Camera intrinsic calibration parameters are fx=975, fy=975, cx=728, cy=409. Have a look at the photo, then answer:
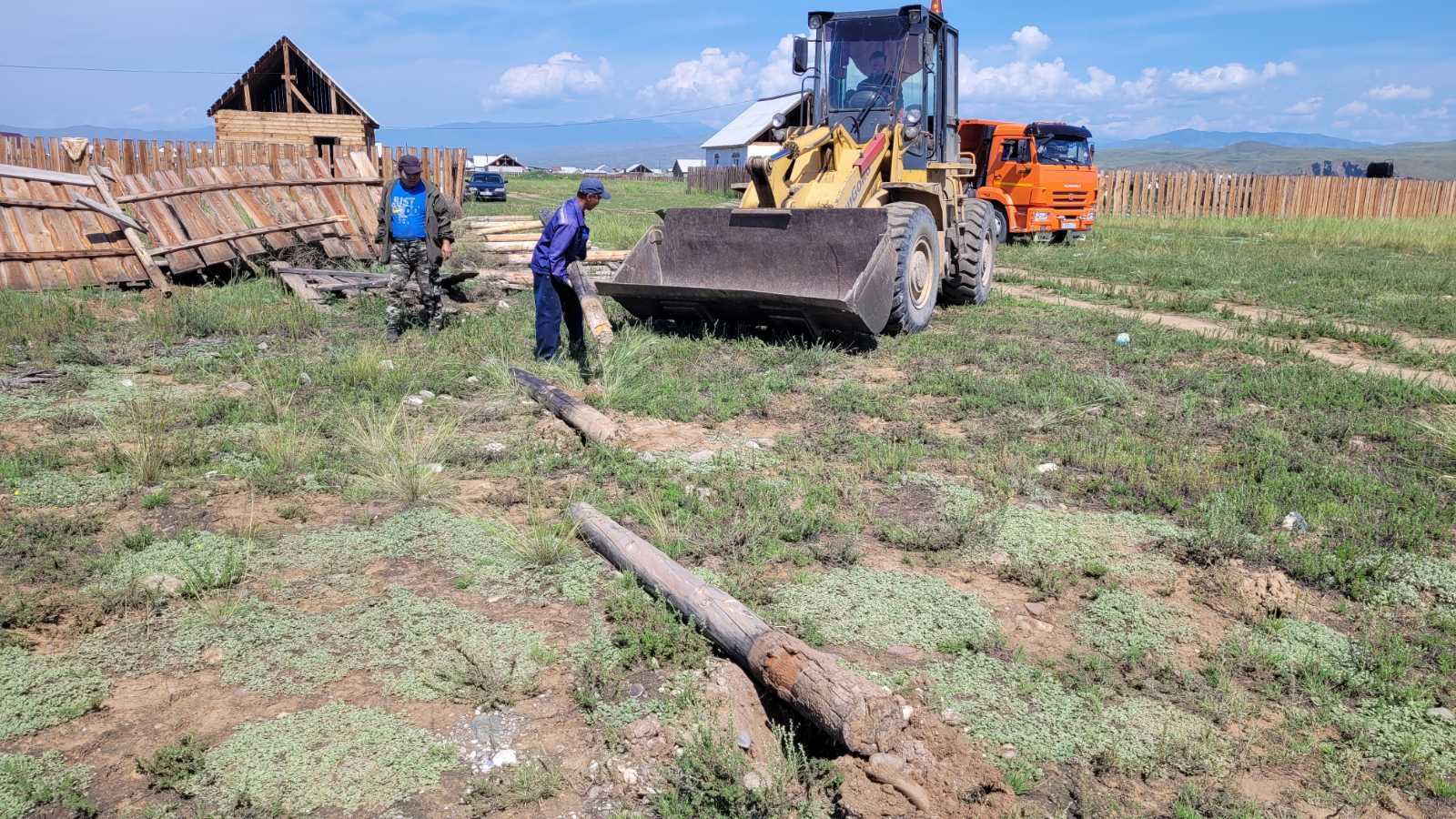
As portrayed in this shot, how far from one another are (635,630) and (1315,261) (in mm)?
16494

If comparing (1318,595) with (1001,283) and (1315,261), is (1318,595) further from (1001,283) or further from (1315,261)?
(1315,261)

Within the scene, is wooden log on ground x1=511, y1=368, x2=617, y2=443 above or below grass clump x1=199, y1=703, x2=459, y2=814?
above

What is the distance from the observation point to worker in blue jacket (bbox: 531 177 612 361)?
309 inches

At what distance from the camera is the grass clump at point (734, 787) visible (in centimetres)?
292

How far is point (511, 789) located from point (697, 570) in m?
1.54

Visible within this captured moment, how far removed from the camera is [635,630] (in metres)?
3.85

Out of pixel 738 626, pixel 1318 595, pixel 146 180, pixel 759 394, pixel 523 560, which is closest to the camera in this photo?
pixel 738 626

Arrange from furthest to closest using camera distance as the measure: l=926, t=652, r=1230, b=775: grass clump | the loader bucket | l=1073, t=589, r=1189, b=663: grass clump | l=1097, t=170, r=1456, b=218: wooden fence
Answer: l=1097, t=170, r=1456, b=218: wooden fence
the loader bucket
l=1073, t=589, r=1189, b=663: grass clump
l=926, t=652, r=1230, b=775: grass clump

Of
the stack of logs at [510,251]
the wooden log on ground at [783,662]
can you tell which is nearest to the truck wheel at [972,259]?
the stack of logs at [510,251]

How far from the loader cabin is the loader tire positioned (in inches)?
44.7

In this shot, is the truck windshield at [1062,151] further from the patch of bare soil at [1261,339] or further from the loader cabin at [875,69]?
the loader cabin at [875,69]

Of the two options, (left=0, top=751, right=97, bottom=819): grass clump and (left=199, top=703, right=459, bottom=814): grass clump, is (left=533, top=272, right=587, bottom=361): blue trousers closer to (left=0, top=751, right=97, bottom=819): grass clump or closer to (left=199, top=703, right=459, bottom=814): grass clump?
(left=199, top=703, right=459, bottom=814): grass clump

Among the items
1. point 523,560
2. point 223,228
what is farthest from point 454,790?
point 223,228

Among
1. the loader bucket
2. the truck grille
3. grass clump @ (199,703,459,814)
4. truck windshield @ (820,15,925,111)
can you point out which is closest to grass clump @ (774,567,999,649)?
grass clump @ (199,703,459,814)
